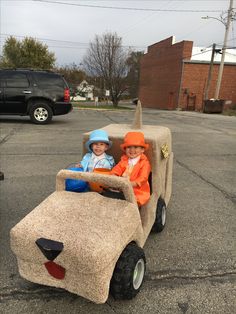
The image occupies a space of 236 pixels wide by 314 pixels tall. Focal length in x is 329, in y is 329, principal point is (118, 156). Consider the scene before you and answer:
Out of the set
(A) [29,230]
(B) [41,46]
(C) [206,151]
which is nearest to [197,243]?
(A) [29,230]

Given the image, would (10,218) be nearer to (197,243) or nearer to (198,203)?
(197,243)

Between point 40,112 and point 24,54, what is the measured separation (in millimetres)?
29417

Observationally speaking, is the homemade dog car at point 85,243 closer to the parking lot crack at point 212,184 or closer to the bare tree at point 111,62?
the parking lot crack at point 212,184

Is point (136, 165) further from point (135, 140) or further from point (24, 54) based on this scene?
point (24, 54)

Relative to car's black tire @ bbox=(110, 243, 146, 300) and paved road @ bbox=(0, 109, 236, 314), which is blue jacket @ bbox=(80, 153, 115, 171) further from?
car's black tire @ bbox=(110, 243, 146, 300)

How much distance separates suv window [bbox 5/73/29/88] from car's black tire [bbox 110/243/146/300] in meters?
10.8

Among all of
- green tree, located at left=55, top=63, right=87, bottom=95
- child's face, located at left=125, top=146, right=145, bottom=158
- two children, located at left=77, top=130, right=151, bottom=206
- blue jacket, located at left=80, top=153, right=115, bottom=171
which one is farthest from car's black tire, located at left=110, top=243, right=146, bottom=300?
green tree, located at left=55, top=63, right=87, bottom=95

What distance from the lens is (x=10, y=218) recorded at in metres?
4.05

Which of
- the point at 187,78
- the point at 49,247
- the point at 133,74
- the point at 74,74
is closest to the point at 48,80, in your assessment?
the point at 49,247

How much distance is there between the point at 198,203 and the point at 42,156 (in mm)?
3984

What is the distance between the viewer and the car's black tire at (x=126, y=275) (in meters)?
2.38

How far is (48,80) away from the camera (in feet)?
40.6

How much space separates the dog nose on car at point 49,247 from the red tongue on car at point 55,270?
3.6 inches

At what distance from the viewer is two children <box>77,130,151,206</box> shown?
10.2 feet
